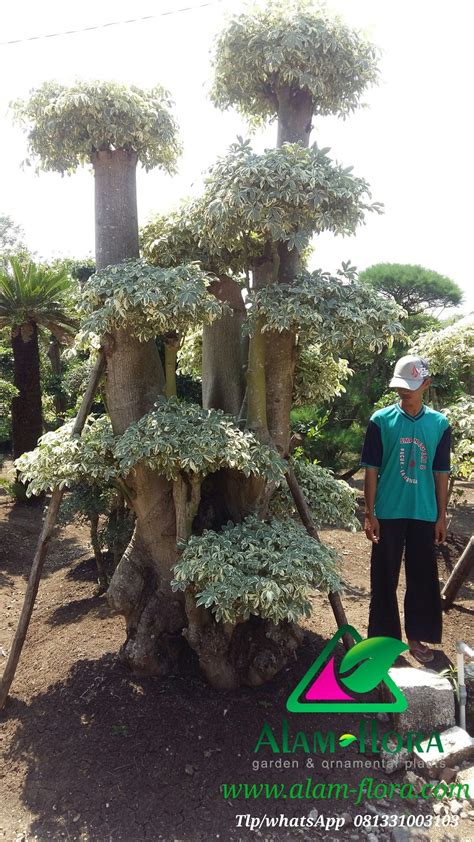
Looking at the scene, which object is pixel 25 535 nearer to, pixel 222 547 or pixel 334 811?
pixel 222 547

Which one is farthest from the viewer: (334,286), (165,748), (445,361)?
(445,361)

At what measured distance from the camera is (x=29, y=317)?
8.78 metres

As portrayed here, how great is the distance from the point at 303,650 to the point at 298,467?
1473mm

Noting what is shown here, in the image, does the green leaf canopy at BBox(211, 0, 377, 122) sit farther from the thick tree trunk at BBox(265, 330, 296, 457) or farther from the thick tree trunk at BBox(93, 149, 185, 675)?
the thick tree trunk at BBox(265, 330, 296, 457)

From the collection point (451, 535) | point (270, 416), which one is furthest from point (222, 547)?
point (451, 535)

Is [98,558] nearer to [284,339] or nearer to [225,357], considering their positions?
[225,357]

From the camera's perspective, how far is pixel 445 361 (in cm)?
586

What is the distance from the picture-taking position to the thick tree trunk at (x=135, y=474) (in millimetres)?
4105

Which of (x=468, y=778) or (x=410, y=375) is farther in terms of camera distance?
(x=410, y=375)

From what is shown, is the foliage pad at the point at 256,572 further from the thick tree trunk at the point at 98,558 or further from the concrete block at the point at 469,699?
the thick tree trunk at the point at 98,558

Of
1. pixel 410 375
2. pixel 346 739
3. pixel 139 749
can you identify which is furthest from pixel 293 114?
pixel 139 749

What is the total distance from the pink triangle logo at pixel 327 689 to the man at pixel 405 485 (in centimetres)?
45

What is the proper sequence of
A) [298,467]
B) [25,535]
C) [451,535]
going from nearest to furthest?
[298,467] < [451,535] < [25,535]

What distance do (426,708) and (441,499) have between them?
1196 millimetres
